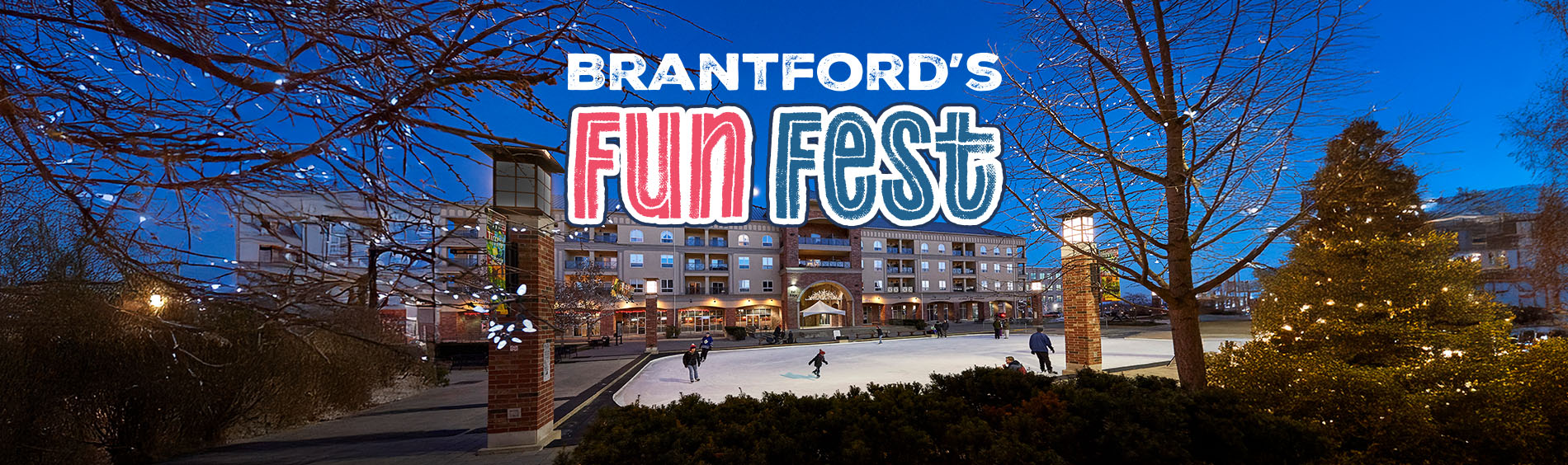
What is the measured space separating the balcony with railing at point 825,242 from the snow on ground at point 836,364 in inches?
827

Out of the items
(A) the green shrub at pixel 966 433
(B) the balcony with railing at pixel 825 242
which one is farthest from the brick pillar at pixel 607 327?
(A) the green shrub at pixel 966 433

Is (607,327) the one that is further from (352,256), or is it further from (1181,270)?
(352,256)

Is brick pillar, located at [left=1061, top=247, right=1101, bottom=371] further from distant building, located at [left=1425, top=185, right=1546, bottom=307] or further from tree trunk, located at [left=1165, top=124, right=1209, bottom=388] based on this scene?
distant building, located at [left=1425, top=185, right=1546, bottom=307]

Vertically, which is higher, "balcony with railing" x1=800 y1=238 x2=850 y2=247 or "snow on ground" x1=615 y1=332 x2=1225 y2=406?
"balcony with railing" x1=800 y1=238 x2=850 y2=247

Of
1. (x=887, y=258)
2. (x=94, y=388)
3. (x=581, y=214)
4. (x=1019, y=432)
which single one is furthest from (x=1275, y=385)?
(x=887, y=258)

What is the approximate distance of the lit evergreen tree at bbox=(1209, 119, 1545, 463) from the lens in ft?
16.6

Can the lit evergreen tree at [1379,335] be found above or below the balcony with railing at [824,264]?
below

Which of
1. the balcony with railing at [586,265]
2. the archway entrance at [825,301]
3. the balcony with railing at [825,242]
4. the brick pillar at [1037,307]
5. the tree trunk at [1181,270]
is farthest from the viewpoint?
the balcony with railing at [825,242]

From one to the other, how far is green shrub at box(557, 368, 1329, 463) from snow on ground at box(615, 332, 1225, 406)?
226 inches

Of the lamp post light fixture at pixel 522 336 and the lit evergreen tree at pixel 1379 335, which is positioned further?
the lamp post light fixture at pixel 522 336

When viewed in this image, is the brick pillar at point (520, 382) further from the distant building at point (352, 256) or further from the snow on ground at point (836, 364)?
the distant building at point (352, 256)

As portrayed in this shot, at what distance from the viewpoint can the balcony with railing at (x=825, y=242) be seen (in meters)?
48.3

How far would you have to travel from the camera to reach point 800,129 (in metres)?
7.42

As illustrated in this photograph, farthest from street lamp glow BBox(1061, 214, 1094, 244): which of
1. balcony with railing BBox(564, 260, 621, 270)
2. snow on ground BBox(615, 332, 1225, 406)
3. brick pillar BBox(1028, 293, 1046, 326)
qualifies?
balcony with railing BBox(564, 260, 621, 270)
